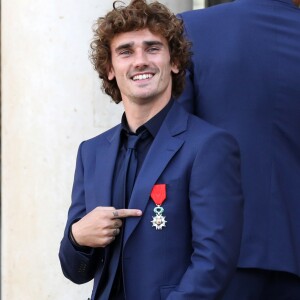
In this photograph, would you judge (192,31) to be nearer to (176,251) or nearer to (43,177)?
(176,251)

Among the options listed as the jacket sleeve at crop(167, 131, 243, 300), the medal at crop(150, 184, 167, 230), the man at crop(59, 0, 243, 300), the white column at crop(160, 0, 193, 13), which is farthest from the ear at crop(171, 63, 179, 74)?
the white column at crop(160, 0, 193, 13)

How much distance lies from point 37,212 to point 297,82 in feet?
6.09

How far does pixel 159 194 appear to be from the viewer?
294 cm

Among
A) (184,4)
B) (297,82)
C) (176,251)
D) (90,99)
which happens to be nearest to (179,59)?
(297,82)

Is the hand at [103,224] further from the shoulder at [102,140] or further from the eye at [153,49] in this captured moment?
the eye at [153,49]

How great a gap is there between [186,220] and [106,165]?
35 centimetres

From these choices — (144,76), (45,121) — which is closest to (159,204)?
(144,76)

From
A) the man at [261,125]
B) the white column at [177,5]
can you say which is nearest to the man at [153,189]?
the man at [261,125]

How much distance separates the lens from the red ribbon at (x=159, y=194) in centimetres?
294

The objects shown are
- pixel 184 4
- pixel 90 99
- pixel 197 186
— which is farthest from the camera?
pixel 184 4

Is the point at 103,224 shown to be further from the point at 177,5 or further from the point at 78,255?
the point at 177,5

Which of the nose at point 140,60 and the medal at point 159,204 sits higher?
the nose at point 140,60

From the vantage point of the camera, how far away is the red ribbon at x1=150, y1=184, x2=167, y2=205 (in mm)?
2939

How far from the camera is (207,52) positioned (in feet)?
11.1
